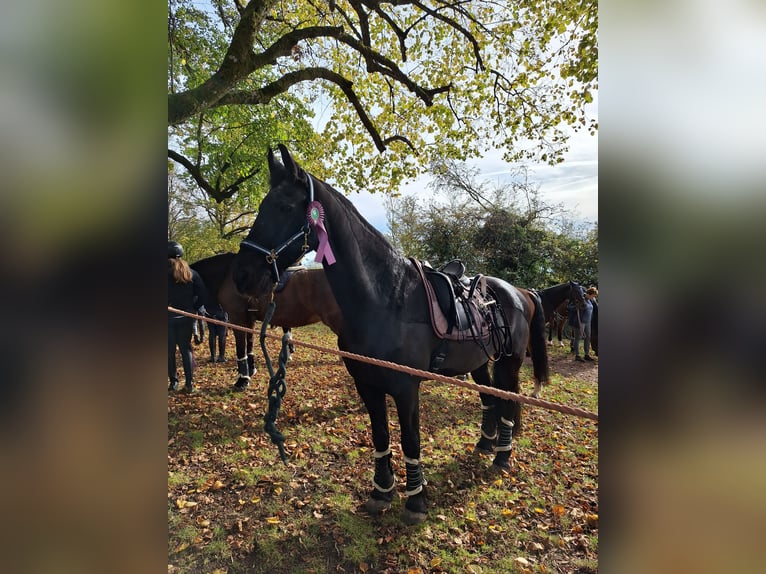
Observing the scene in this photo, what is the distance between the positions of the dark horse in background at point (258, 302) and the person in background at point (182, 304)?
2.34 ft

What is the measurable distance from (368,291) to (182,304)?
4952 mm

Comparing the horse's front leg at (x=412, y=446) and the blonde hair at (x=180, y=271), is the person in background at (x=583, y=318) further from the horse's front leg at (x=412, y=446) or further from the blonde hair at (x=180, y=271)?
the blonde hair at (x=180, y=271)

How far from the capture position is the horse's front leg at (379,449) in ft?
10.5

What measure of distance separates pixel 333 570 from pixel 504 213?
52.3 feet

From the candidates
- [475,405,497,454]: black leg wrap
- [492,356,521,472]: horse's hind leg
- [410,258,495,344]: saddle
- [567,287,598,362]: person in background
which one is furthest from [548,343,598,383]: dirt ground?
[410,258,495,344]: saddle

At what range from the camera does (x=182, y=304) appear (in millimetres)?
6281

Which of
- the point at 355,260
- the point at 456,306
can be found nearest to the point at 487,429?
the point at 456,306

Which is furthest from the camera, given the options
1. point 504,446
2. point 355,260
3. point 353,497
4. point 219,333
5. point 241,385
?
point 219,333

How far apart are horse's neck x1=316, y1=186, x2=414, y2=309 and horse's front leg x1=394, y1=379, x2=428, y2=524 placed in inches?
32.7

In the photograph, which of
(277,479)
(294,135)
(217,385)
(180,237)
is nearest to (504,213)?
(294,135)

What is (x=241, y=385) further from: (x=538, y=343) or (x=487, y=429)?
(x=538, y=343)

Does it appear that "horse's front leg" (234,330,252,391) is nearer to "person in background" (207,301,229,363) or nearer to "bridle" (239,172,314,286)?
"person in background" (207,301,229,363)

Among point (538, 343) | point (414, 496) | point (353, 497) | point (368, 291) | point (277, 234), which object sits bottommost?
point (353, 497)
